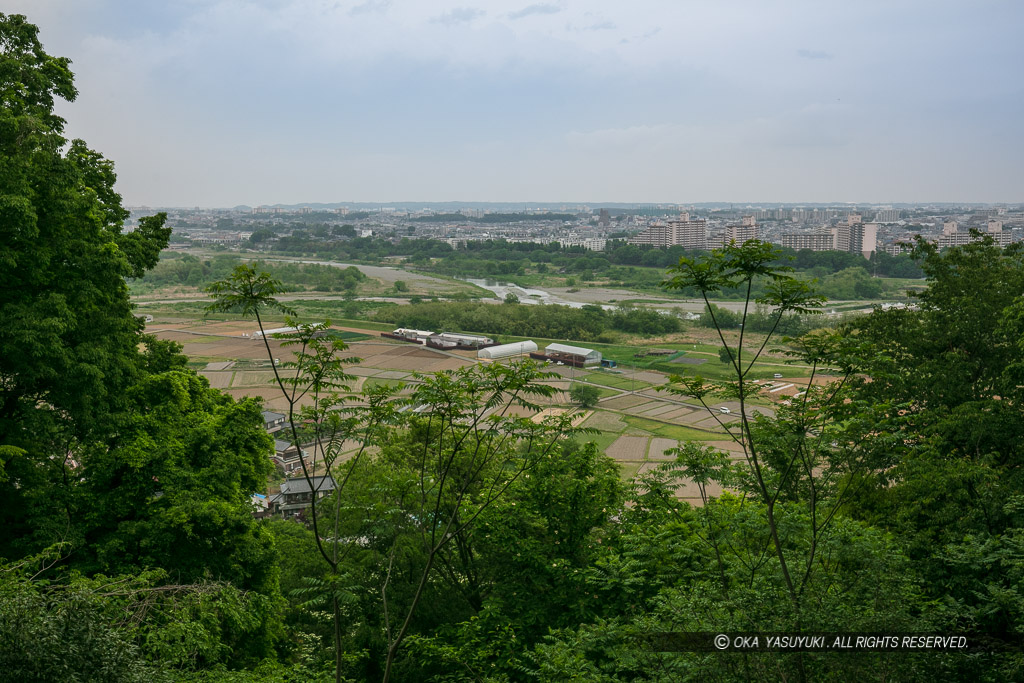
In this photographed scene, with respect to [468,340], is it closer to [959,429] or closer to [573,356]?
[573,356]

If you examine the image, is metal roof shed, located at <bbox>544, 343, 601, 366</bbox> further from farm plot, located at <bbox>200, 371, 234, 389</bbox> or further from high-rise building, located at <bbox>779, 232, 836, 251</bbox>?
high-rise building, located at <bbox>779, 232, 836, 251</bbox>

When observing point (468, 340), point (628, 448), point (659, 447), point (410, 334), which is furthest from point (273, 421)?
point (410, 334)

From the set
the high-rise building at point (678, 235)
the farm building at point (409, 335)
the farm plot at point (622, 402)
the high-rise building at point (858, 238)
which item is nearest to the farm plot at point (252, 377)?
the farm building at point (409, 335)

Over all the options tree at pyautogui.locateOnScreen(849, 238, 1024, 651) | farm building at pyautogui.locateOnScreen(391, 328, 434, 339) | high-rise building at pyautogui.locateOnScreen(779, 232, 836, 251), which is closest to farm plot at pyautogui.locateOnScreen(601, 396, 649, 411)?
tree at pyautogui.locateOnScreen(849, 238, 1024, 651)

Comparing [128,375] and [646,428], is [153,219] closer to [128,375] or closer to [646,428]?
[128,375]

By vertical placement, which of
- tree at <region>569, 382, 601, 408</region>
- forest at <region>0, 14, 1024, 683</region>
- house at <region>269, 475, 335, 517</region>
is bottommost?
house at <region>269, 475, 335, 517</region>
